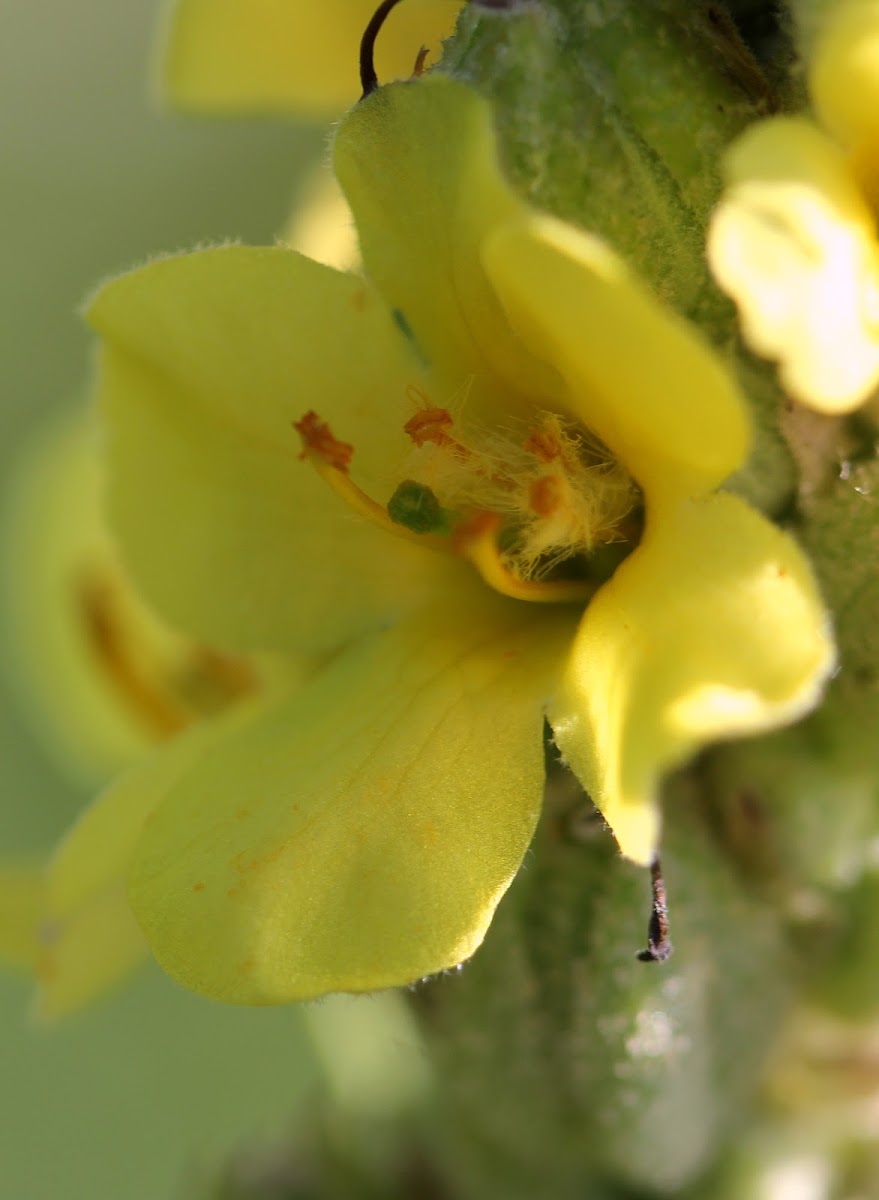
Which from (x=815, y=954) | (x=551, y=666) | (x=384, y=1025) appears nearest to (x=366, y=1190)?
(x=384, y=1025)

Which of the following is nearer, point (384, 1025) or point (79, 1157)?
point (384, 1025)

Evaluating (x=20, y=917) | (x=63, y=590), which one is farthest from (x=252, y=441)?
(x=63, y=590)

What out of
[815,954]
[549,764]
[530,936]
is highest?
[549,764]

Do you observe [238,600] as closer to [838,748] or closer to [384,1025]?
[838,748]

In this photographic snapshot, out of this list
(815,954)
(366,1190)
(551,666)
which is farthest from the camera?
(366,1190)

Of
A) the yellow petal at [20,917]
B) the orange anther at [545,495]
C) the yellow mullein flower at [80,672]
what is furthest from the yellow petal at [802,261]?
the yellow petal at [20,917]

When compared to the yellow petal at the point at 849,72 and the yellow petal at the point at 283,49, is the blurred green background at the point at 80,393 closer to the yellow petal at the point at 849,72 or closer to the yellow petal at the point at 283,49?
the yellow petal at the point at 283,49

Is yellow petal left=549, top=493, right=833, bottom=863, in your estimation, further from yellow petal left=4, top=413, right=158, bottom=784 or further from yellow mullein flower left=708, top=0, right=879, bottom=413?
yellow petal left=4, top=413, right=158, bottom=784

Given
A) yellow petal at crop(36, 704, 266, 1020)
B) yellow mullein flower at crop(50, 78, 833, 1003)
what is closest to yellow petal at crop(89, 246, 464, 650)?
yellow mullein flower at crop(50, 78, 833, 1003)
